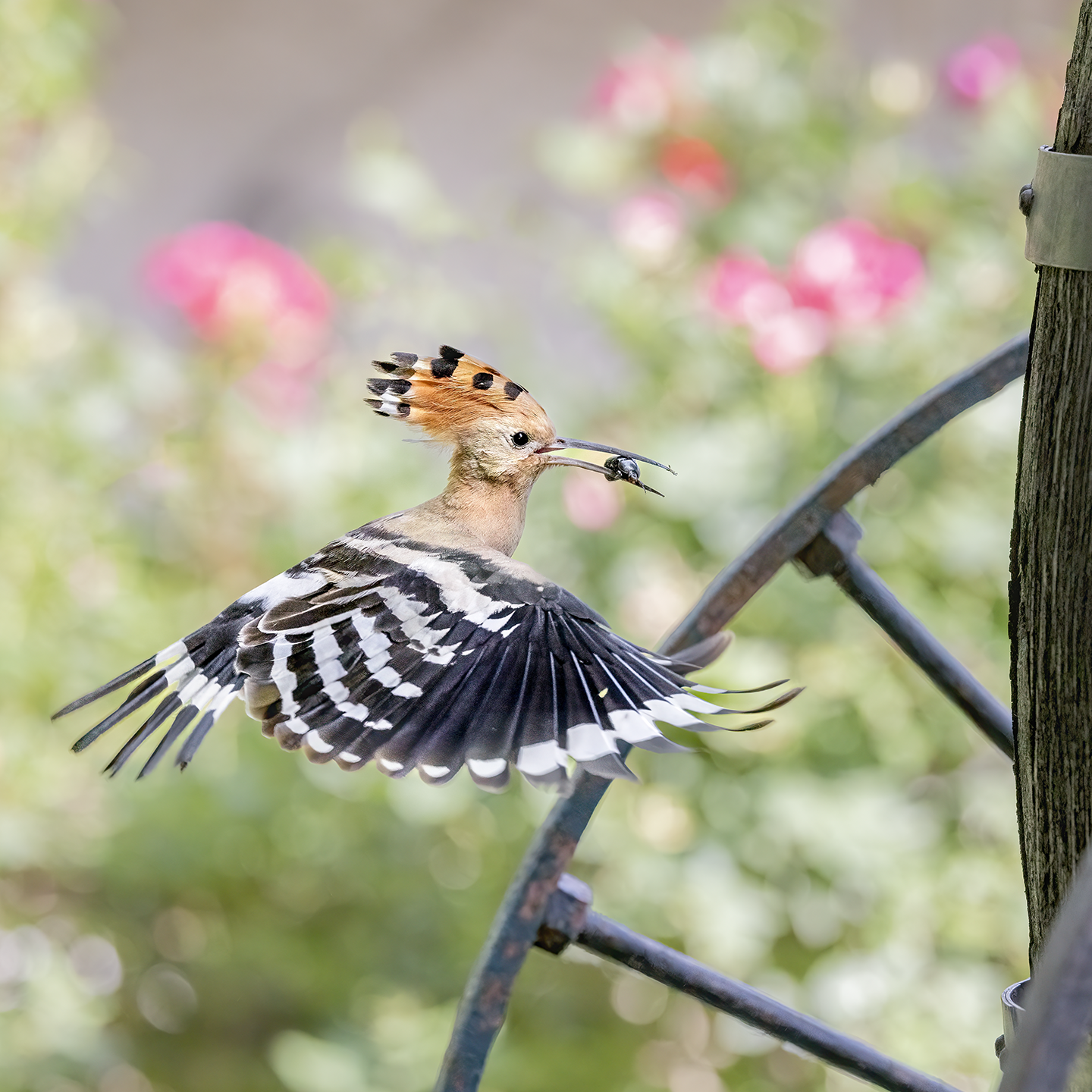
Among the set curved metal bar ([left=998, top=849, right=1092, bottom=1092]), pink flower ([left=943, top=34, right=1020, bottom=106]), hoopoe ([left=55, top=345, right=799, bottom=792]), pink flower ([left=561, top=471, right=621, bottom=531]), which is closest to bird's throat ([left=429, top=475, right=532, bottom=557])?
hoopoe ([left=55, top=345, right=799, bottom=792])

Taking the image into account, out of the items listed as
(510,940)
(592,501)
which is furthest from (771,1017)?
(592,501)

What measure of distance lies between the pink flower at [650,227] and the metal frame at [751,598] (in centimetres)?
72

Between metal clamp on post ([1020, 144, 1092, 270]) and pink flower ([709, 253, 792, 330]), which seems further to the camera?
pink flower ([709, 253, 792, 330])

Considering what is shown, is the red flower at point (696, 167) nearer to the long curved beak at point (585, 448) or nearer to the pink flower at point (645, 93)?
the pink flower at point (645, 93)

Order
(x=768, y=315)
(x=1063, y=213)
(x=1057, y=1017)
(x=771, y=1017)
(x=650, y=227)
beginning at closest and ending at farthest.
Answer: (x=1057, y=1017)
(x=1063, y=213)
(x=771, y=1017)
(x=768, y=315)
(x=650, y=227)

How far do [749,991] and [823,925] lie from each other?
25.4 inches

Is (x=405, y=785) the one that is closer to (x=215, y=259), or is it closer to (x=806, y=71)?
(x=215, y=259)

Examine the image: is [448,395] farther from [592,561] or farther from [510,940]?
[592,561]

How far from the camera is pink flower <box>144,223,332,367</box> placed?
1236mm

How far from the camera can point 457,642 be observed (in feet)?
1.26

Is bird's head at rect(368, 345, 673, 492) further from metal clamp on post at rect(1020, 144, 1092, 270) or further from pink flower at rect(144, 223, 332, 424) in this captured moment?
pink flower at rect(144, 223, 332, 424)

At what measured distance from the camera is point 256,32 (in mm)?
2283

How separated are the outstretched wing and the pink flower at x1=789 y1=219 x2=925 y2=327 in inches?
32.1

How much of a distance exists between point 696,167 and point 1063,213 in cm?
92
